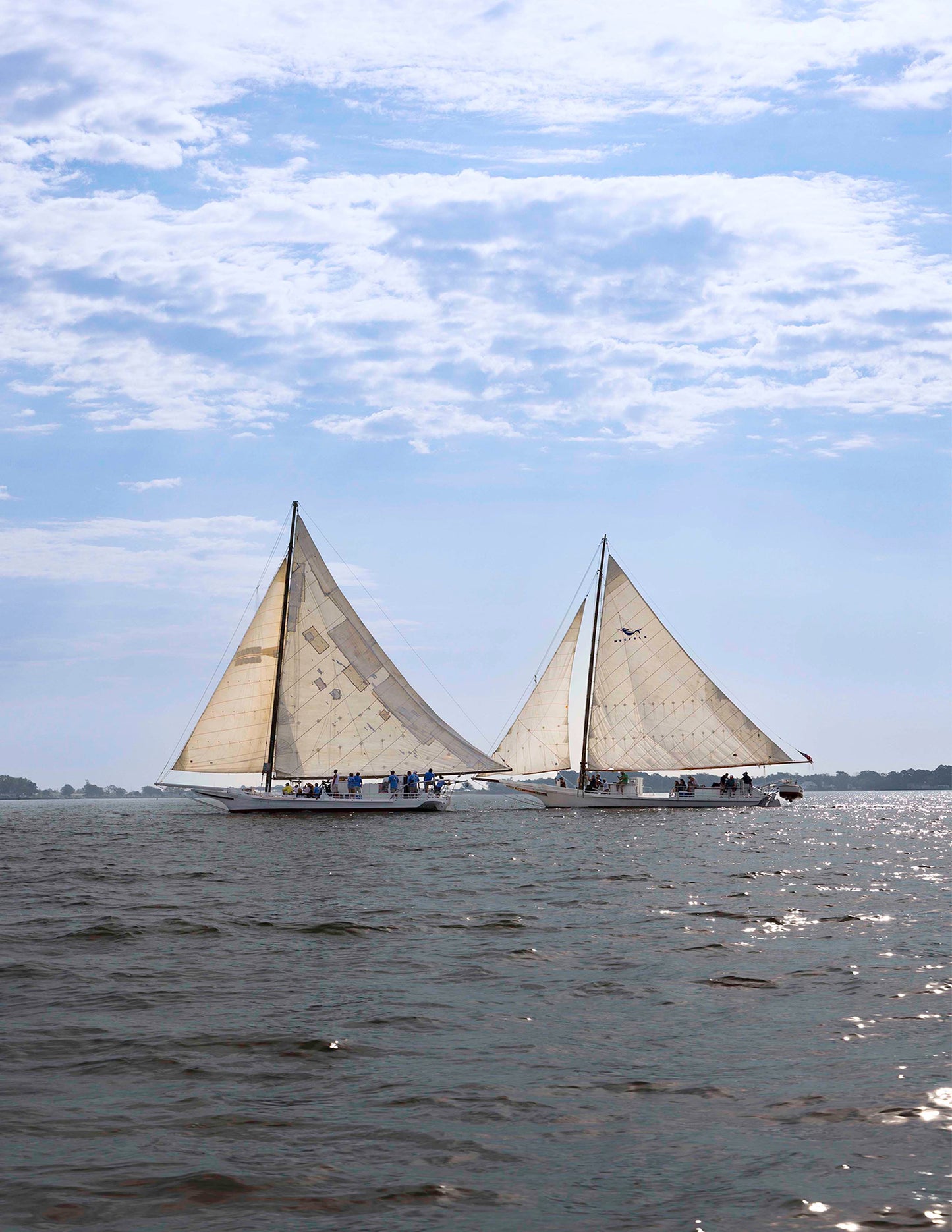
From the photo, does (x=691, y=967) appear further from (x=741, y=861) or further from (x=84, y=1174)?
(x=741, y=861)

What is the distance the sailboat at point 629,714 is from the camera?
7556cm

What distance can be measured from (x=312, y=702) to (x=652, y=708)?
904 inches

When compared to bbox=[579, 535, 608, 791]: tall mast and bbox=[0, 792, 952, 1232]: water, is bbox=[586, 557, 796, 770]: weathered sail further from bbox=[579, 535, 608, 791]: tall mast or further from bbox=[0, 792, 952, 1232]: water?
bbox=[0, 792, 952, 1232]: water

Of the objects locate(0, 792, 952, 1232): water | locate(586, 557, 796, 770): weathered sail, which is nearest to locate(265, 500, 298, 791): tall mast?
locate(586, 557, 796, 770): weathered sail

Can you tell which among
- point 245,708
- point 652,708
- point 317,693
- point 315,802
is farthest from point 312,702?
point 652,708

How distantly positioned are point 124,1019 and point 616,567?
67862 mm

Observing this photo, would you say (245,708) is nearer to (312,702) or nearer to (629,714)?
(312,702)

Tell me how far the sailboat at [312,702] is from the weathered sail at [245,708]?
0.18ft

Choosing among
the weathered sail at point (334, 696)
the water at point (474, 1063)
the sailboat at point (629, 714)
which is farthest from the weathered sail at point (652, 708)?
the water at point (474, 1063)

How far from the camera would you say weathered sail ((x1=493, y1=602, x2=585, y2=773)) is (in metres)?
76.1

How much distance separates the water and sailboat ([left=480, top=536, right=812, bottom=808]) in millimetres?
49822

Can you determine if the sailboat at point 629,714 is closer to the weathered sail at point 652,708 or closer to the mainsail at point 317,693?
the weathered sail at point 652,708

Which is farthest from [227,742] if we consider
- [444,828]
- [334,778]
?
[444,828]

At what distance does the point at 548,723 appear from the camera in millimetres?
76250
